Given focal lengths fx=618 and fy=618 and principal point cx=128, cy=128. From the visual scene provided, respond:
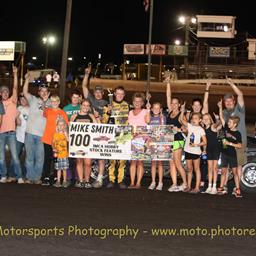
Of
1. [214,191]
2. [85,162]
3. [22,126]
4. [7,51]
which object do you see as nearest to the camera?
[214,191]

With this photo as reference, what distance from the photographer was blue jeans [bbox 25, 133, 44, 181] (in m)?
12.2

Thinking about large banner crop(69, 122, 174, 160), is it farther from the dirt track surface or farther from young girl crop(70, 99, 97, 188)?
the dirt track surface

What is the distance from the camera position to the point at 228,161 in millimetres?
11711

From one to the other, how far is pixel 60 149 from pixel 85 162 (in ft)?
1.94

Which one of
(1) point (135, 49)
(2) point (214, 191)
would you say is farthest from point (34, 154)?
(1) point (135, 49)

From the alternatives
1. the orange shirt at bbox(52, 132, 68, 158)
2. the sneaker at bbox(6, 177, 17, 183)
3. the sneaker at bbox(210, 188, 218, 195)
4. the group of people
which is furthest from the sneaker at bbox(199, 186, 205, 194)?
the sneaker at bbox(6, 177, 17, 183)

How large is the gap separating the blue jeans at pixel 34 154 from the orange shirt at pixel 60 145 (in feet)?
1.13

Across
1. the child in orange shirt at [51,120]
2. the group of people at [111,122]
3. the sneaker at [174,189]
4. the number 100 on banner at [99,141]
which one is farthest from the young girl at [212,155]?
the child in orange shirt at [51,120]

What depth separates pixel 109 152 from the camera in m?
12.4

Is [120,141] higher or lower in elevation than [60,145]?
higher

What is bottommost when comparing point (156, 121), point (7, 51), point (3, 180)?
point (3, 180)

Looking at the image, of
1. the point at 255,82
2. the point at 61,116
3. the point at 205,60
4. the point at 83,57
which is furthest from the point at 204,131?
the point at 83,57

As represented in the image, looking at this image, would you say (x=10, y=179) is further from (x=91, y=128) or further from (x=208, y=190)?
(x=208, y=190)

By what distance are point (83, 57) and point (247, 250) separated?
125083 mm
